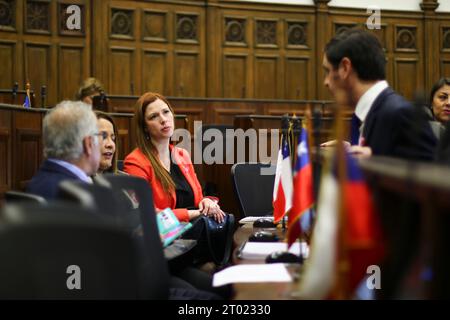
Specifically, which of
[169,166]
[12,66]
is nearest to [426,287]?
[169,166]

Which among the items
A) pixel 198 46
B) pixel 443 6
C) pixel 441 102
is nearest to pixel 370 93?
pixel 441 102

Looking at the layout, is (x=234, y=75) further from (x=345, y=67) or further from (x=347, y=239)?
(x=347, y=239)

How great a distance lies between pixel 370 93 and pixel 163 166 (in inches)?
71.1

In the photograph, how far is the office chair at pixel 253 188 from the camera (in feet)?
16.2

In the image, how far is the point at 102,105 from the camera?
652cm

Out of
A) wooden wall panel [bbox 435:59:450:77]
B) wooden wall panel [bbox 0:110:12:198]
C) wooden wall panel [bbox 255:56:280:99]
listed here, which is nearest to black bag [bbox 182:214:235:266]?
wooden wall panel [bbox 0:110:12:198]

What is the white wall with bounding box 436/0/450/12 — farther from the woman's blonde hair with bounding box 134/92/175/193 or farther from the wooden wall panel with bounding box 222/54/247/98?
the woman's blonde hair with bounding box 134/92/175/193

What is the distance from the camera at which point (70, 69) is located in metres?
8.95

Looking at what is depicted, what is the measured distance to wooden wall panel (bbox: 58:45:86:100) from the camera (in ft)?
29.2

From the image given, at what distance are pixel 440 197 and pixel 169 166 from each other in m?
3.09

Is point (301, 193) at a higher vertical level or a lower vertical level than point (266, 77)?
lower

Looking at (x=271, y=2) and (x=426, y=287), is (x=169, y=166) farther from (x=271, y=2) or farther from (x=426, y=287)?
(x=271, y=2)

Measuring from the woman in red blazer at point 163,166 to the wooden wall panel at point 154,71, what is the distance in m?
5.38

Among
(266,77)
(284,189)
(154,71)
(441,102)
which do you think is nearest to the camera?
(284,189)
